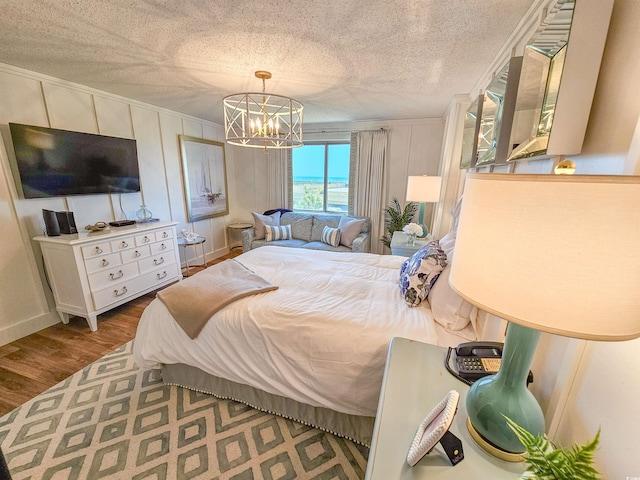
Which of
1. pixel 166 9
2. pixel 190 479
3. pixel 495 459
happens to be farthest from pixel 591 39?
pixel 190 479

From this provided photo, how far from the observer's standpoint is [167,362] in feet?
5.62

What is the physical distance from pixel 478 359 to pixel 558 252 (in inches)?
28.9

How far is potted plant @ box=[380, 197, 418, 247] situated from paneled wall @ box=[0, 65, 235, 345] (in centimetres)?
338

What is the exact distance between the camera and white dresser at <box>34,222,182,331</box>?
7.62 ft

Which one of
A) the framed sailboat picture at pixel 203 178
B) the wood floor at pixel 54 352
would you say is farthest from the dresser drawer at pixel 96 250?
the framed sailboat picture at pixel 203 178

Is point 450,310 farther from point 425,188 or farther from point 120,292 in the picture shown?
Answer: point 120,292

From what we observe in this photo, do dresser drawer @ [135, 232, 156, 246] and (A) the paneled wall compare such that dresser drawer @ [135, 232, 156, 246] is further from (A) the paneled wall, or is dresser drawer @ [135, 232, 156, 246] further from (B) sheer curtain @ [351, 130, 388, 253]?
(B) sheer curtain @ [351, 130, 388, 253]

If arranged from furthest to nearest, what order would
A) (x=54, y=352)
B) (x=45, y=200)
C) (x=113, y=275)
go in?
(x=113, y=275) < (x=45, y=200) < (x=54, y=352)

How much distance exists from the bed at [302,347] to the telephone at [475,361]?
302 millimetres

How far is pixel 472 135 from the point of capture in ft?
6.59

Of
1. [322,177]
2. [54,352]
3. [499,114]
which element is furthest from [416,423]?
[322,177]

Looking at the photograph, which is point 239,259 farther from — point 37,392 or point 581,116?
point 581,116

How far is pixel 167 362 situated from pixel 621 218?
2.14 meters

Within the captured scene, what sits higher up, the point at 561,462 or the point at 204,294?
the point at 561,462
